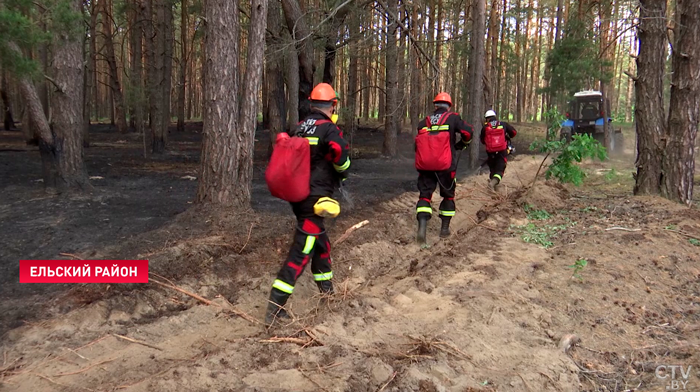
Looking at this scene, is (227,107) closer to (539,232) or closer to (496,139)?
(539,232)

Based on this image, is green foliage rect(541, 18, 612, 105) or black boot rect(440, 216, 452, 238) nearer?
black boot rect(440, 216, 452, 238)

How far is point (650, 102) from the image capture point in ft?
29.3

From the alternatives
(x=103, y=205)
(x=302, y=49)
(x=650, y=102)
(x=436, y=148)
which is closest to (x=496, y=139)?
(x=650, y=102)

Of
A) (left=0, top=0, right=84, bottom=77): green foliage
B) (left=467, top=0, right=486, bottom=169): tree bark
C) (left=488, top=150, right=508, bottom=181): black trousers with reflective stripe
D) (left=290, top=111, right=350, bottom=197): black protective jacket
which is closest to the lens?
(left=290, top=111, right=350, bottom=197): black protective jacket

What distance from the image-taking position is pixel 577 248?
20.3 feet

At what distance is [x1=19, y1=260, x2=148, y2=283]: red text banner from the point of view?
524cm

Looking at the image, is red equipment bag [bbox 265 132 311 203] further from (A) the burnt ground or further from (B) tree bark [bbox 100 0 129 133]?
(B) tree bark [bbox 100 0 129 133]

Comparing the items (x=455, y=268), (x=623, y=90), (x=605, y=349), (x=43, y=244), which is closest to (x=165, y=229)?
(x=43, y=244)

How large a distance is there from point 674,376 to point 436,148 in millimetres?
4039

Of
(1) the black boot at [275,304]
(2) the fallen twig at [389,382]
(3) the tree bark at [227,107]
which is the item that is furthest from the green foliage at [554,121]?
(2) the fallen twig at [389,382]

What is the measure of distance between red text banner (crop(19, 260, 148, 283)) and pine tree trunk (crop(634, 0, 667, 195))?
8529 mm

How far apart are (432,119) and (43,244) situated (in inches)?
214

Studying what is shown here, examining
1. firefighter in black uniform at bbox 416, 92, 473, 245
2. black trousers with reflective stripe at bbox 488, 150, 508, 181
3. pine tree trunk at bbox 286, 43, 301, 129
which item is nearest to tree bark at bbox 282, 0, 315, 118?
pine tree trunk at bbox 286, 43, 301, 129

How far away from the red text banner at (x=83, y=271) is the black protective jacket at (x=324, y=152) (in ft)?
7.19
